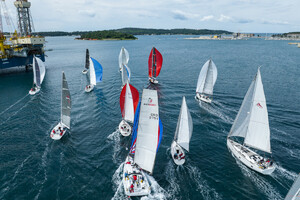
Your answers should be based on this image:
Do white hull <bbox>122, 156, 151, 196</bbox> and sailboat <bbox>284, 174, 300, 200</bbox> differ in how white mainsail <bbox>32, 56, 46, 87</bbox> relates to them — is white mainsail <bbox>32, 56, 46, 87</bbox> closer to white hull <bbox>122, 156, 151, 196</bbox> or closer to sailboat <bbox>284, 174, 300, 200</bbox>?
white hull <bbox>122, 156, 151, 196</bbox>

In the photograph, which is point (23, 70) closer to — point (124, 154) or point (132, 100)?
point (132, 100)

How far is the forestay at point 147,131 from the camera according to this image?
18.9 m

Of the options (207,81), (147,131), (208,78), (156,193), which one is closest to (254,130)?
(147,131)

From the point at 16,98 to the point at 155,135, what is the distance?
43.0 metres

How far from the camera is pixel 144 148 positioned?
2128 cm

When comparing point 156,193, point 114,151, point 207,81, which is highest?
point 207,81

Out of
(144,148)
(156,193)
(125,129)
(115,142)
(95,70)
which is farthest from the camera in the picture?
(95,70)

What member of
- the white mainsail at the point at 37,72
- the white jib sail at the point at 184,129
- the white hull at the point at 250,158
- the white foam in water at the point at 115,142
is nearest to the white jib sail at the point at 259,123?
the white hull at the point at 250,158

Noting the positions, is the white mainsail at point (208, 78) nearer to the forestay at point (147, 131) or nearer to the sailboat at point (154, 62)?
the sailboat at point (154, 62)

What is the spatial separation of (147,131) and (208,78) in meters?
27.6

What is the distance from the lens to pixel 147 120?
19.9 metres

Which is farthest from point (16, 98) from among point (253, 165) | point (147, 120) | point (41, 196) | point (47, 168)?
point (253, 165)

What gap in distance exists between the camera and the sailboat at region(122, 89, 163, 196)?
62.8 feet

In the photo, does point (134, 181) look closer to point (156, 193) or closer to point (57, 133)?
point (156, 193)
